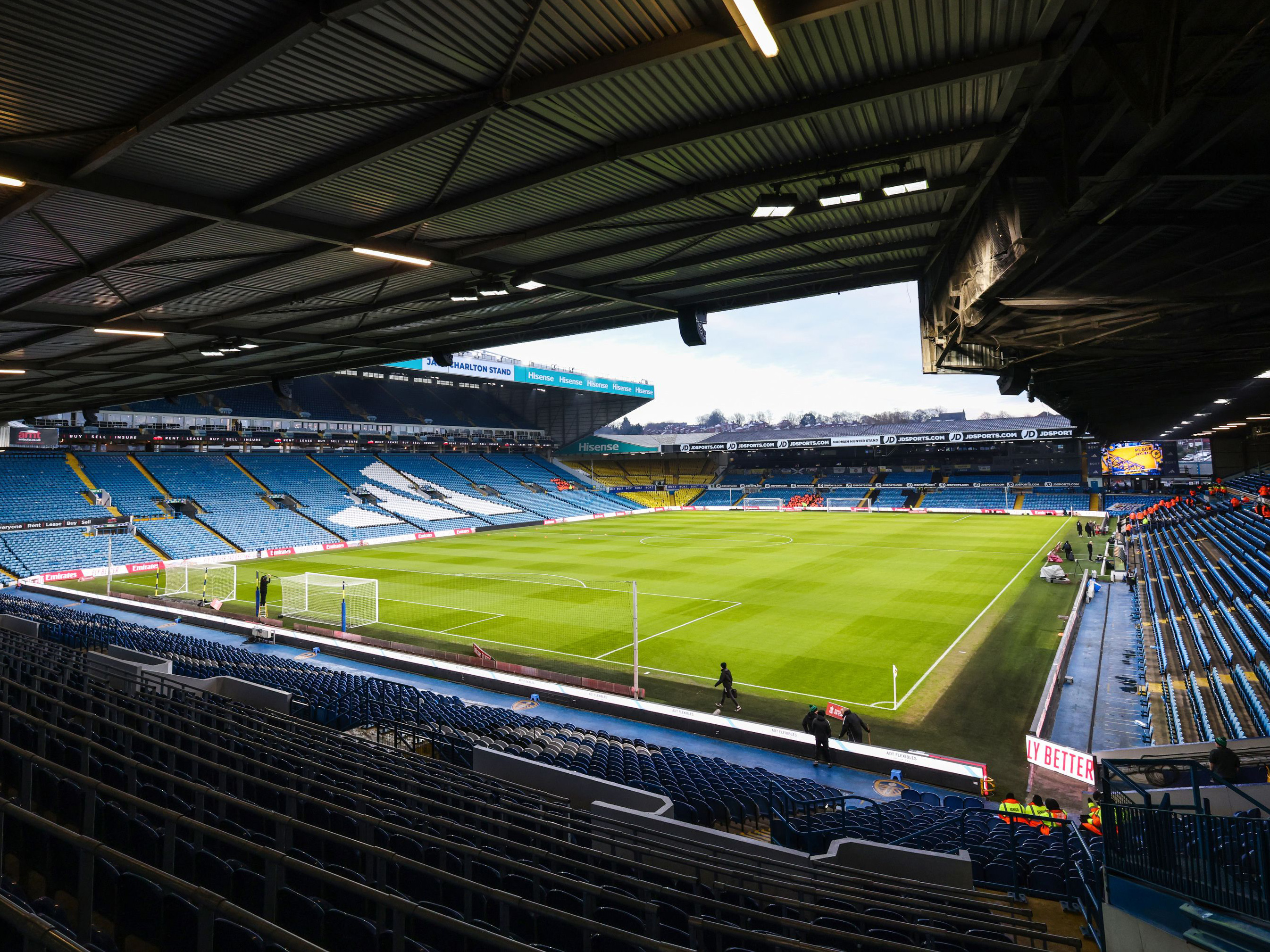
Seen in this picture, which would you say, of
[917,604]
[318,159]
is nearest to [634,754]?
[318,159]

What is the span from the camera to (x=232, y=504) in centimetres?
5250

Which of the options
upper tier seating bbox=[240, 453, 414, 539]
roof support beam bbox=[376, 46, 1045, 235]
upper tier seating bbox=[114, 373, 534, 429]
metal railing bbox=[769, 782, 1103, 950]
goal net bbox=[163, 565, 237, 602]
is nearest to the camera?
roof support beam bbox=[376, 46, 1045, 235]

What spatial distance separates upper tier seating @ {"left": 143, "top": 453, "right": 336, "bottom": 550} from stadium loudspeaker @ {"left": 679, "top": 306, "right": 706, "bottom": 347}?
43160mm

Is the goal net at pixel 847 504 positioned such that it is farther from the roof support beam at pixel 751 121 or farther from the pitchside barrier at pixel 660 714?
the roof support beam at pixel 751 121

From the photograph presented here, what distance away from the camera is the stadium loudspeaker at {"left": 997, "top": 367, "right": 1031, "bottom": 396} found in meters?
17.0

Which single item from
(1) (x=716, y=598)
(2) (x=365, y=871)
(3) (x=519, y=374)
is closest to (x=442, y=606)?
(1) (x=716, y=598)

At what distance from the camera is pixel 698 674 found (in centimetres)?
2031

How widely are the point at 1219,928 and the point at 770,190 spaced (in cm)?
831

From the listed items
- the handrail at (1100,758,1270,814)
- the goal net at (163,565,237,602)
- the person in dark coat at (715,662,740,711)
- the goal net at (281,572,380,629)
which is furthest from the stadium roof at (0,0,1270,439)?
the goal net at (163,565,237,602)

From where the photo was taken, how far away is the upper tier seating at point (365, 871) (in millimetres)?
3939

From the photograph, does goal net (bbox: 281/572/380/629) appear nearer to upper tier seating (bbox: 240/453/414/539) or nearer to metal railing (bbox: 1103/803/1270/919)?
upper tier seating (bbox: 240/453/414/539)

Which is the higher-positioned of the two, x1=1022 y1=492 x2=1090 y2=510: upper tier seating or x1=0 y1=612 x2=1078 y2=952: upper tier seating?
x1=1022 y1=492 x2=1090 y2=510: upper tier seating

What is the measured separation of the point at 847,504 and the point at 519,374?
43.5 metres

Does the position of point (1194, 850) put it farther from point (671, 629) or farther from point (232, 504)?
point (232, 504)
